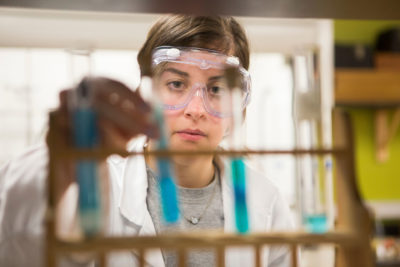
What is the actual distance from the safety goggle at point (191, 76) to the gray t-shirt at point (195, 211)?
0.40 m

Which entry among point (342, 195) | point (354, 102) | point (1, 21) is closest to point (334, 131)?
point (342, 195)

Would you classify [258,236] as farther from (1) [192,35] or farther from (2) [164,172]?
(1) [192,35]

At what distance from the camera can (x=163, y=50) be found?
117 cm

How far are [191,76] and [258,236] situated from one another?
664 millimetres

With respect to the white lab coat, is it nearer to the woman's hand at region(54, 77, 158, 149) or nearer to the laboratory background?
the woman's hand at region(54, 77, 158, 149)

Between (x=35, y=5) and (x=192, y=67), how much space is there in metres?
0.50

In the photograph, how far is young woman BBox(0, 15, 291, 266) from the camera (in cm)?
65

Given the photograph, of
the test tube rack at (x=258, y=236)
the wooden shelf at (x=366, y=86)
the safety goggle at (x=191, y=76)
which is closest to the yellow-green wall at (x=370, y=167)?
the wooden shelf at (x=366, y=86)

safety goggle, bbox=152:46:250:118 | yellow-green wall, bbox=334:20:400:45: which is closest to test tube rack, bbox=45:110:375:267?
safety goggle, bbox=152:46:250:118

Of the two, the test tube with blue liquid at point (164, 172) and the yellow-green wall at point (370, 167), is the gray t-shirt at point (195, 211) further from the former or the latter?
the yellow-green wall at point (370, 167)

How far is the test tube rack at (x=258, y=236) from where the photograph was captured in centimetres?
57

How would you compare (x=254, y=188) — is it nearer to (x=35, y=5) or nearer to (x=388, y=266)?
(x=35, y=5)

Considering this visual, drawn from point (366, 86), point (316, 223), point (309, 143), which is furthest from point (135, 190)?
point (366, 86)

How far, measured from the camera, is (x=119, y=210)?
1358 millimetres
